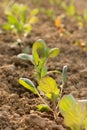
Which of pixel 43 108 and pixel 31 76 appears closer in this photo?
pixel 43 108

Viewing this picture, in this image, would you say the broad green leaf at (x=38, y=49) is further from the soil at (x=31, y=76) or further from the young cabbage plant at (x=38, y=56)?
Answer: the soil at (x=31, y=76)

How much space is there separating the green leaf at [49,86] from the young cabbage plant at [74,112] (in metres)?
0.23

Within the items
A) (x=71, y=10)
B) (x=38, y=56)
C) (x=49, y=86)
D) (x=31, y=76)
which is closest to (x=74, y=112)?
(x=49, y=86)

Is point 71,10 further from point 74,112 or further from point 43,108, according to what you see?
point 74,112

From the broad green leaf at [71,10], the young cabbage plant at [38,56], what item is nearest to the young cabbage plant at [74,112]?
the young cabbage plant at [38,56]

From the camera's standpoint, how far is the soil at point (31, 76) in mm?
1949

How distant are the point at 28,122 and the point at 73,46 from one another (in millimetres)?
1946

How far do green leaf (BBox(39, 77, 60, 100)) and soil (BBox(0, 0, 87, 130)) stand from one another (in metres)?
0.11

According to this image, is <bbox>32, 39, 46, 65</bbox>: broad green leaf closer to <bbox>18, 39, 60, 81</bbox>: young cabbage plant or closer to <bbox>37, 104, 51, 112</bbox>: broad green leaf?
<bbox>18, 39, 60, 81</bbox>: young cabbage plant

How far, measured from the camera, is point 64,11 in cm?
664

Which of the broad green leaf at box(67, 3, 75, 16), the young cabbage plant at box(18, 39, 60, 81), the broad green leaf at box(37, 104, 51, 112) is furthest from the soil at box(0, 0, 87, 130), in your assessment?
the broad green leaf at box(67, 3, 75, 16)

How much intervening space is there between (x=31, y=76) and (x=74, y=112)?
977 mm

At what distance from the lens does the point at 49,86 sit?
2.10 meters

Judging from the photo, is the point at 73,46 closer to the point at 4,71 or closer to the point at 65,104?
the point at 4,71
